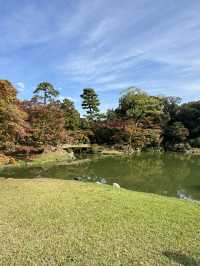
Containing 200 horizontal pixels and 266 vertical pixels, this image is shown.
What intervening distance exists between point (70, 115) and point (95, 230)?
2263cm

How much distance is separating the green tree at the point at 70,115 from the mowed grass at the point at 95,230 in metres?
19.3

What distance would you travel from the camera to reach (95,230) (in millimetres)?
4391

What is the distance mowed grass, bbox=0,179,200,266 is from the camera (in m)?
3.51

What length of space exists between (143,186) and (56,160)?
29.6 ft

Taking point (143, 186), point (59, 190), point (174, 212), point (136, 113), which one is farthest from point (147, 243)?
point (136, 113)

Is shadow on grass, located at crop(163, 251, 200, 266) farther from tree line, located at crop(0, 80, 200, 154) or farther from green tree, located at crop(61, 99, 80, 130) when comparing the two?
green tree, located at crop(61, 99, 80, 130)

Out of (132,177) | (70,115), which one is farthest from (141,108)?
(132,177)

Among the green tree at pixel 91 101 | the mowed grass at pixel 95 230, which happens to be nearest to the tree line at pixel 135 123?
the green tree at pixel 91 101

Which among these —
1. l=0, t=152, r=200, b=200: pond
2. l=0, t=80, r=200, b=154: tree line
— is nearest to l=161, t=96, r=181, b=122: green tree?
l=0, t=80, r=200, b=154: tree line

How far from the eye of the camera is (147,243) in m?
3.92

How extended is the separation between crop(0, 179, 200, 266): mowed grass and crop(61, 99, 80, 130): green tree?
19.3m

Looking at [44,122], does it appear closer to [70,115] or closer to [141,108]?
[70,115]

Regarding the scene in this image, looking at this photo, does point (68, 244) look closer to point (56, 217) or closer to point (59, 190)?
point (56, 217)

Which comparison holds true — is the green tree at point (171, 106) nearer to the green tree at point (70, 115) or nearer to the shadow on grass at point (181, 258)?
the green tree at point (70, 115)
